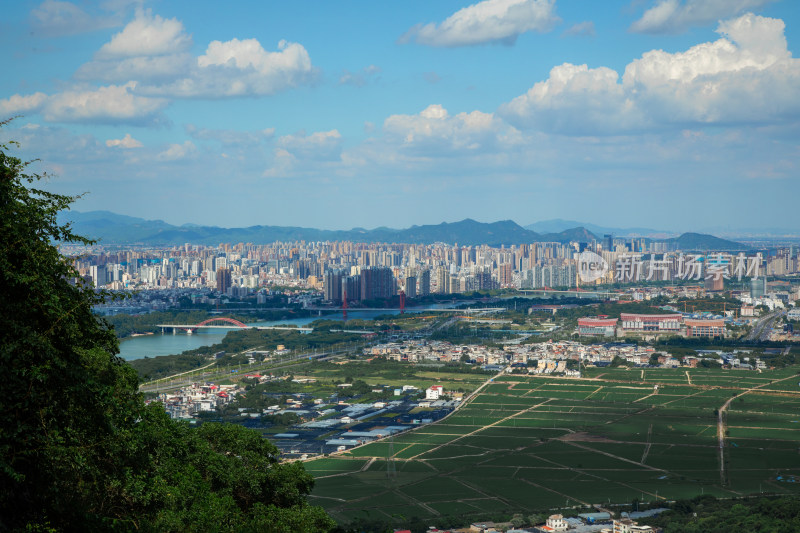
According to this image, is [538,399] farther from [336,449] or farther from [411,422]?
[336,449]

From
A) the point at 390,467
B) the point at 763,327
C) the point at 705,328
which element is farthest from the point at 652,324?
the point at 390,467

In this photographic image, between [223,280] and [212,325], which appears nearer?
[212,325]

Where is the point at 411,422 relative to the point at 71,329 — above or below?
below

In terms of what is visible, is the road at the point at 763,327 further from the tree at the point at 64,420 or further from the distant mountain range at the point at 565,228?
the distant mountain range at the point at 565,228

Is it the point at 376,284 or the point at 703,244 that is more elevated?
the point at 703,244


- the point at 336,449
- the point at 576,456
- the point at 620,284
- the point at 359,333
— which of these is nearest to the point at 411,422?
the point at 336,449

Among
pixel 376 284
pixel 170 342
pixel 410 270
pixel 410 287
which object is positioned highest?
pixel 410 270

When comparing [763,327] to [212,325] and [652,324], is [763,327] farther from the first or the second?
[212,325]
